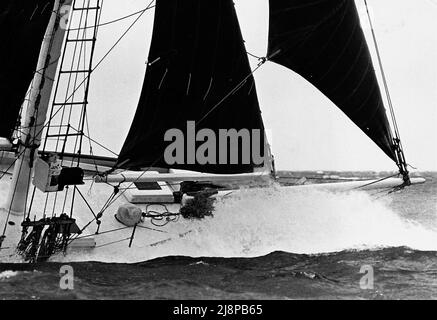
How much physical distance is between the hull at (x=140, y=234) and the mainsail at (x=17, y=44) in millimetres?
2754

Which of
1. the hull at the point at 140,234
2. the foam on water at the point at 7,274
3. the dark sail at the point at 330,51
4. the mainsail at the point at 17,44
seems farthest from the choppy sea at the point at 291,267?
the mainsail at the point at 17,44

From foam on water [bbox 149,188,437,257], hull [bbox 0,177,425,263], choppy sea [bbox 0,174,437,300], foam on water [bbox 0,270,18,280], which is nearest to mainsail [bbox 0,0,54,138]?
hull [bbox 0,177,425,263]

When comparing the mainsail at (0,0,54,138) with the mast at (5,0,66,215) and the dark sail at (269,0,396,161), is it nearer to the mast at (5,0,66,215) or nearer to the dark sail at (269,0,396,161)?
the mast at (5,0,66,215)

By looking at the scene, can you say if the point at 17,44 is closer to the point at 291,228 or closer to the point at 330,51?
the point at 330,51

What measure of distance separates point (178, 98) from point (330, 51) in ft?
13.0

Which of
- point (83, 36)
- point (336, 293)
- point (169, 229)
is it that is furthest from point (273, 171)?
point (83, 36)

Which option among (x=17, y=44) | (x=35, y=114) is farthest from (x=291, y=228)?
(x=17, y=44)

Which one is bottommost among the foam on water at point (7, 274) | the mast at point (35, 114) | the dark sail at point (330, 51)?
the foam on water at point (7, 274)

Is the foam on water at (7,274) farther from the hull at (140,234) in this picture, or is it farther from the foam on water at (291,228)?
the foam on water at (291,228)

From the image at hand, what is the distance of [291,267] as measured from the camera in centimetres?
1184

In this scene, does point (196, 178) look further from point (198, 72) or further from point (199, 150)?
point (198, 72)

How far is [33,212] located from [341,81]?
8.16 metres

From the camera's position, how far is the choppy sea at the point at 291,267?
31.2ft

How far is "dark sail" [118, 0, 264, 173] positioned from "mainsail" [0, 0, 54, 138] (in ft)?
8.56
